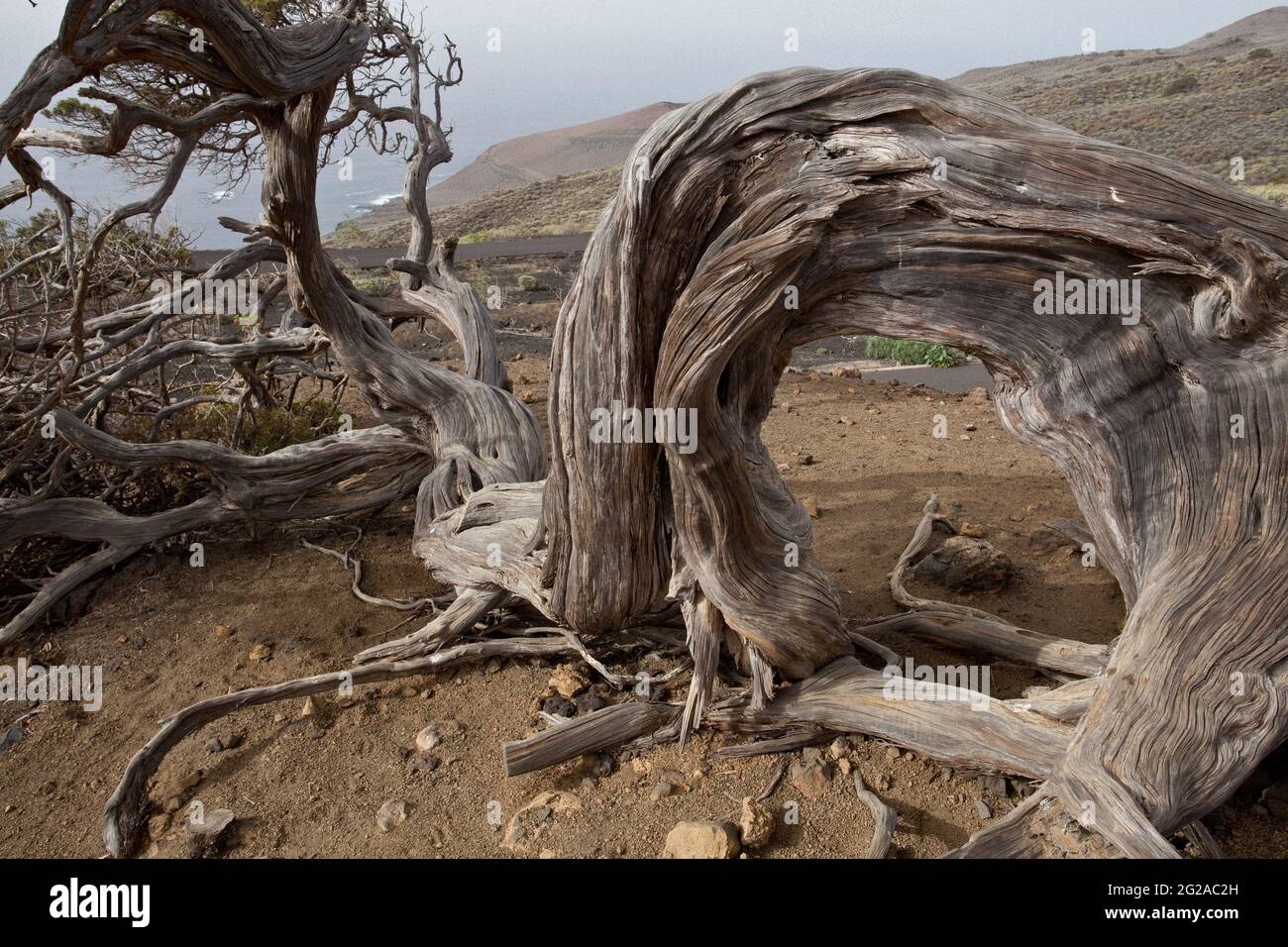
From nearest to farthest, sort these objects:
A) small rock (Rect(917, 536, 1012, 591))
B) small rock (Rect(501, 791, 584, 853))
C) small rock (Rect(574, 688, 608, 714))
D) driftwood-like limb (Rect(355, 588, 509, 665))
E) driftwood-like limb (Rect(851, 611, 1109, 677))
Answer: small rock (Rect(501, 791, 584, 853))
driftwood-like limb (Rect(851, 611, 1109, 677))
small rock (Rect(574, 688, 608, 714))
driftwood-like limb (Rect(355, 588, 509, 665))
small rock (Rect(917, 536, 1012, 591))

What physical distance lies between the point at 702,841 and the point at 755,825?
0.60 ft

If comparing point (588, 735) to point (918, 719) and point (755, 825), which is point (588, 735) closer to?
point (755, 825)

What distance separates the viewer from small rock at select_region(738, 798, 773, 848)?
286 centimetres

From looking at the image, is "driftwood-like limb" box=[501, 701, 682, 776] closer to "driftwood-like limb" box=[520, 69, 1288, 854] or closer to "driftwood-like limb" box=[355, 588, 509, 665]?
"driftwood-like limb" box=[355, 588, 509, 665]

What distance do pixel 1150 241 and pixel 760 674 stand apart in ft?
6.18

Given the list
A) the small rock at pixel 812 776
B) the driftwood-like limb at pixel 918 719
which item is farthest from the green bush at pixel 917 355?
the small rock at pixel 812 776

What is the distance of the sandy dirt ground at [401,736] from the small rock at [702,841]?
98 millimetres

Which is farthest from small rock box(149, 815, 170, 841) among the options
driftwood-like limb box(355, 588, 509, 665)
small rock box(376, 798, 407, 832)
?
driftwood-like limb box(355, 588, 509, 665)

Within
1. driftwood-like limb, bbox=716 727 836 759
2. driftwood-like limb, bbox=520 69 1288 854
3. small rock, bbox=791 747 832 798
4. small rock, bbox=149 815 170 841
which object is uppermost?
driftwood-like limb, bbox=520 69 1288 854

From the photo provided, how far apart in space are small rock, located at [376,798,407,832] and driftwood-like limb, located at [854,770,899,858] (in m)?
1.57

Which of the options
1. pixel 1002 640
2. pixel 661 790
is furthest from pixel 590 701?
pixel 1002 640

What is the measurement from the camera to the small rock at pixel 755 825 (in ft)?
9.39

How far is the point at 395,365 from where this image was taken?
4938mm
